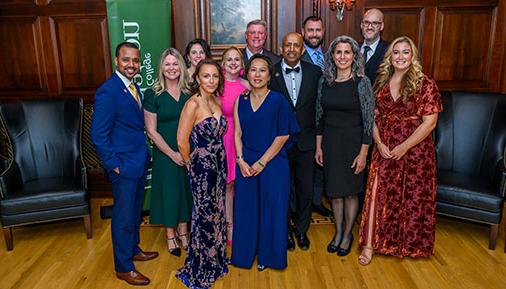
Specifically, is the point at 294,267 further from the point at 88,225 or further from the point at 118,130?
the point at 88,225

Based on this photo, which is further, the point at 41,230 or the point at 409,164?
the point at 41,230

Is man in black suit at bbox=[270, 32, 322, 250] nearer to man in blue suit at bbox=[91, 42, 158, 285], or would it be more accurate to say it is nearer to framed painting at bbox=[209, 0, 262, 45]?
Answer: man in blue suit at bbox=[91, 42, 158, 285]

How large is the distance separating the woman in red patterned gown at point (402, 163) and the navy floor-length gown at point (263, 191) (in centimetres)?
69

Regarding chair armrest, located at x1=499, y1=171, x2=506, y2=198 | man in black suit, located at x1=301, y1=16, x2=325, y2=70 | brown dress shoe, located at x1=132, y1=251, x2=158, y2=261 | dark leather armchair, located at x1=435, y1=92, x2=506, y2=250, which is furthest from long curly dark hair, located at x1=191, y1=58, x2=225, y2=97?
chair armrest, located at x1=499, y1=171, x2=506, y2=198

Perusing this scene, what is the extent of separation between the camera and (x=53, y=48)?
4.52 meters

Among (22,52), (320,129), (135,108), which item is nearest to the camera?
(135,108)

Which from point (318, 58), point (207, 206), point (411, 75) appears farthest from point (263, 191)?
point (318, 58)

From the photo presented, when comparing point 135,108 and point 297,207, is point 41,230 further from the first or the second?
point 297,207

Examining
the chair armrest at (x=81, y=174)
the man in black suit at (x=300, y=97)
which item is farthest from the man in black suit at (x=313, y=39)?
the chair armrest at (x=81, y=174)

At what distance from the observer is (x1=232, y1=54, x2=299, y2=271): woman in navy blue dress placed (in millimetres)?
2988

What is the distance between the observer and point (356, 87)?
308 cm

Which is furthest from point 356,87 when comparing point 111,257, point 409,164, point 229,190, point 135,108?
point 111,257

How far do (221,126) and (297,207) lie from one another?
3.61ft

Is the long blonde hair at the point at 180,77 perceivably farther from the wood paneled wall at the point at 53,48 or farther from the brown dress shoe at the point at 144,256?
the wood paneled wall at the point at 53,48
